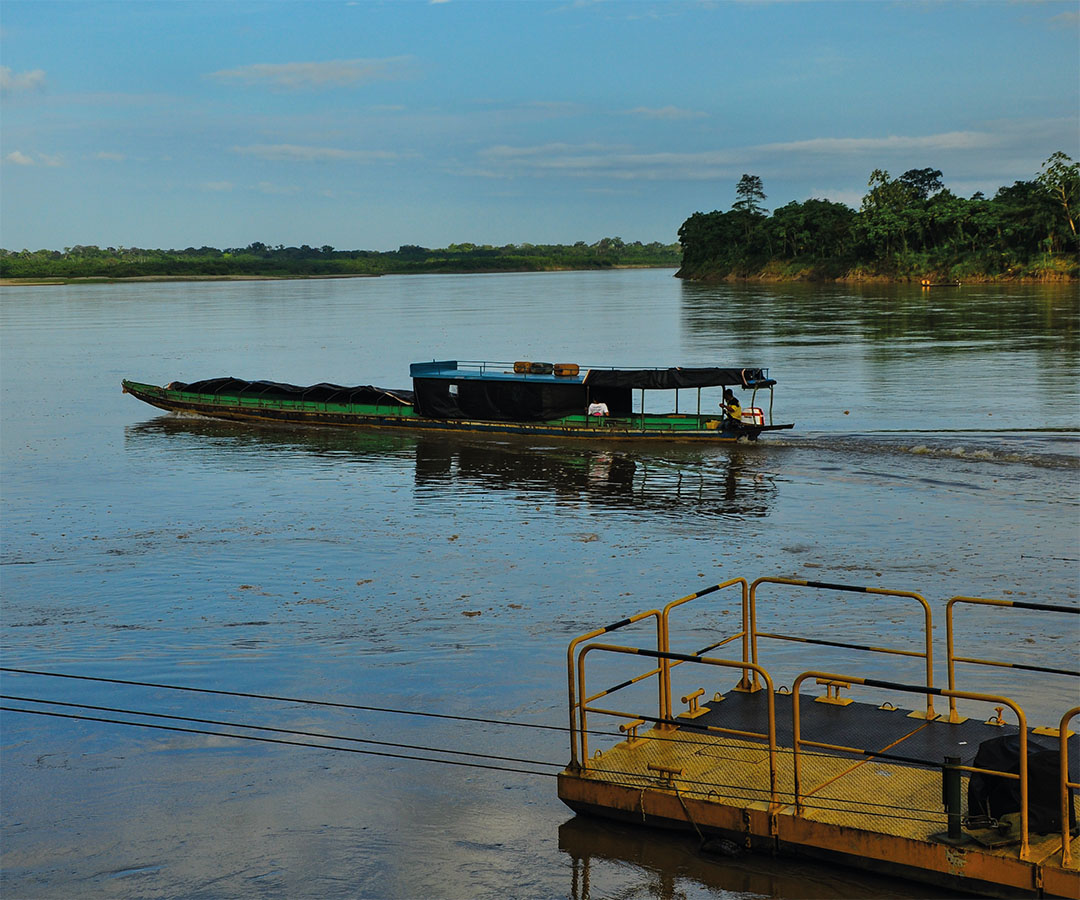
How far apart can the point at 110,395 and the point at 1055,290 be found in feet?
322

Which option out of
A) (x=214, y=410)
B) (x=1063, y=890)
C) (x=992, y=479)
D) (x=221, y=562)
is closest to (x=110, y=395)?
(x=214, y=410)

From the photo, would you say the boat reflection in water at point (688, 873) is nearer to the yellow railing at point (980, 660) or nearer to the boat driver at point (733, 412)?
the yellow railing at point (980, 660)

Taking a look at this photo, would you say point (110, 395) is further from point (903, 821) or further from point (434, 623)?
point (903, 821)

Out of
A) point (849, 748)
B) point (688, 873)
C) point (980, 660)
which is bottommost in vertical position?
point (688, 873)

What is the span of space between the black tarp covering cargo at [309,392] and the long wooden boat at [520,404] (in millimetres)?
39

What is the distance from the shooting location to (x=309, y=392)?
44625 mm

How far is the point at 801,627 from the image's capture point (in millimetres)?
17484

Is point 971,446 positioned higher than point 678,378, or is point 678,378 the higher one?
point 678,378

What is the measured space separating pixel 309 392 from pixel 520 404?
965 cm

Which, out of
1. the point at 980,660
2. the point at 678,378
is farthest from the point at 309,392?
the point at 980,660

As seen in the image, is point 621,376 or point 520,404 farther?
point 520,404

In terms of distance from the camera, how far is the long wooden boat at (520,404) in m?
36.6

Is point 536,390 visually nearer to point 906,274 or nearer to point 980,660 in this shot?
point 980,660

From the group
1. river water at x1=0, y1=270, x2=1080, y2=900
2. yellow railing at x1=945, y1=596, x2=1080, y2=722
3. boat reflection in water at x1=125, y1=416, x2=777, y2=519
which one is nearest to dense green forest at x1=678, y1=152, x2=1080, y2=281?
river water at x1=0, y1=270, x2=1080, y2=900
